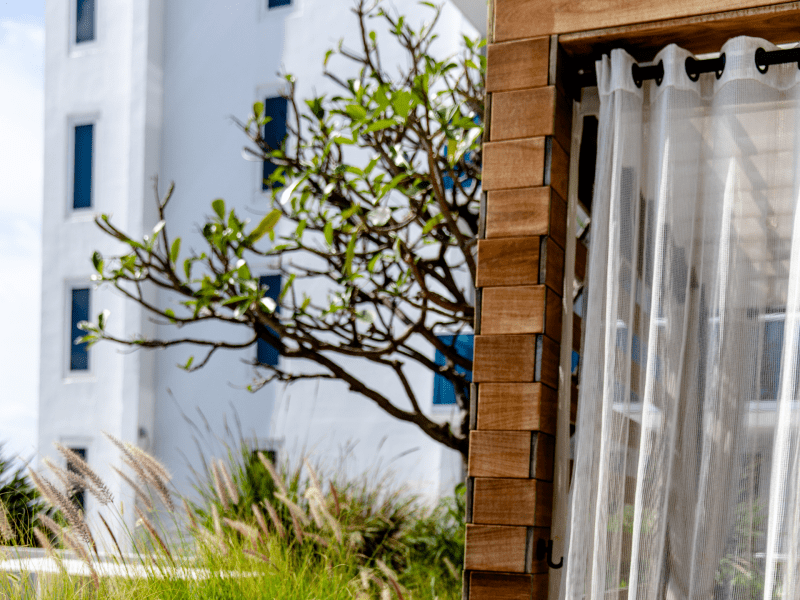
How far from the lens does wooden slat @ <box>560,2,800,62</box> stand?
2121 millimetres

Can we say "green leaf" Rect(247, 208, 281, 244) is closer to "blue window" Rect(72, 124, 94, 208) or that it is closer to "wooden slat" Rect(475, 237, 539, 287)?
"wooden slat" Rect(475, 237, 539, 287)

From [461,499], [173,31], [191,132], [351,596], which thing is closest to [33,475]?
[351,596]

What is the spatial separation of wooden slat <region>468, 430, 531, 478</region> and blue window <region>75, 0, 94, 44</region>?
10.1m

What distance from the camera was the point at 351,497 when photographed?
4863 mm

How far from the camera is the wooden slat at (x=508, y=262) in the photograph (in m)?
2.24

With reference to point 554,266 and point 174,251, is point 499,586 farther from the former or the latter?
point 174,251

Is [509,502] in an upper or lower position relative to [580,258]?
lower

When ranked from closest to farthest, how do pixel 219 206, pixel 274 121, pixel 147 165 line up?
pixel 219 206
pixel 274 121
pixel 147 165

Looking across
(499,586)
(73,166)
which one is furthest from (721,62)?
(73,166)

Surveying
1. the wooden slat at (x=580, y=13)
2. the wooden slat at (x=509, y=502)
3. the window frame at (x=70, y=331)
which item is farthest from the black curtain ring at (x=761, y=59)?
the window frame at (x=70, y=331)

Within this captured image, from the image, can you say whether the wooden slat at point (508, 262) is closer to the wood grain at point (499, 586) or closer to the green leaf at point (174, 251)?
the wood grain at point (499, 586)

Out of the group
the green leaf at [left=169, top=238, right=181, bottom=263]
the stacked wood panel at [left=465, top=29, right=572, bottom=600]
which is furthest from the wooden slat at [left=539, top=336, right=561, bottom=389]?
the green leaf at [left=169, top=238, right=181, bottom=263]

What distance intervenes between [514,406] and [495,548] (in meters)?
0.39

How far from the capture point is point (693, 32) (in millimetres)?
2213
